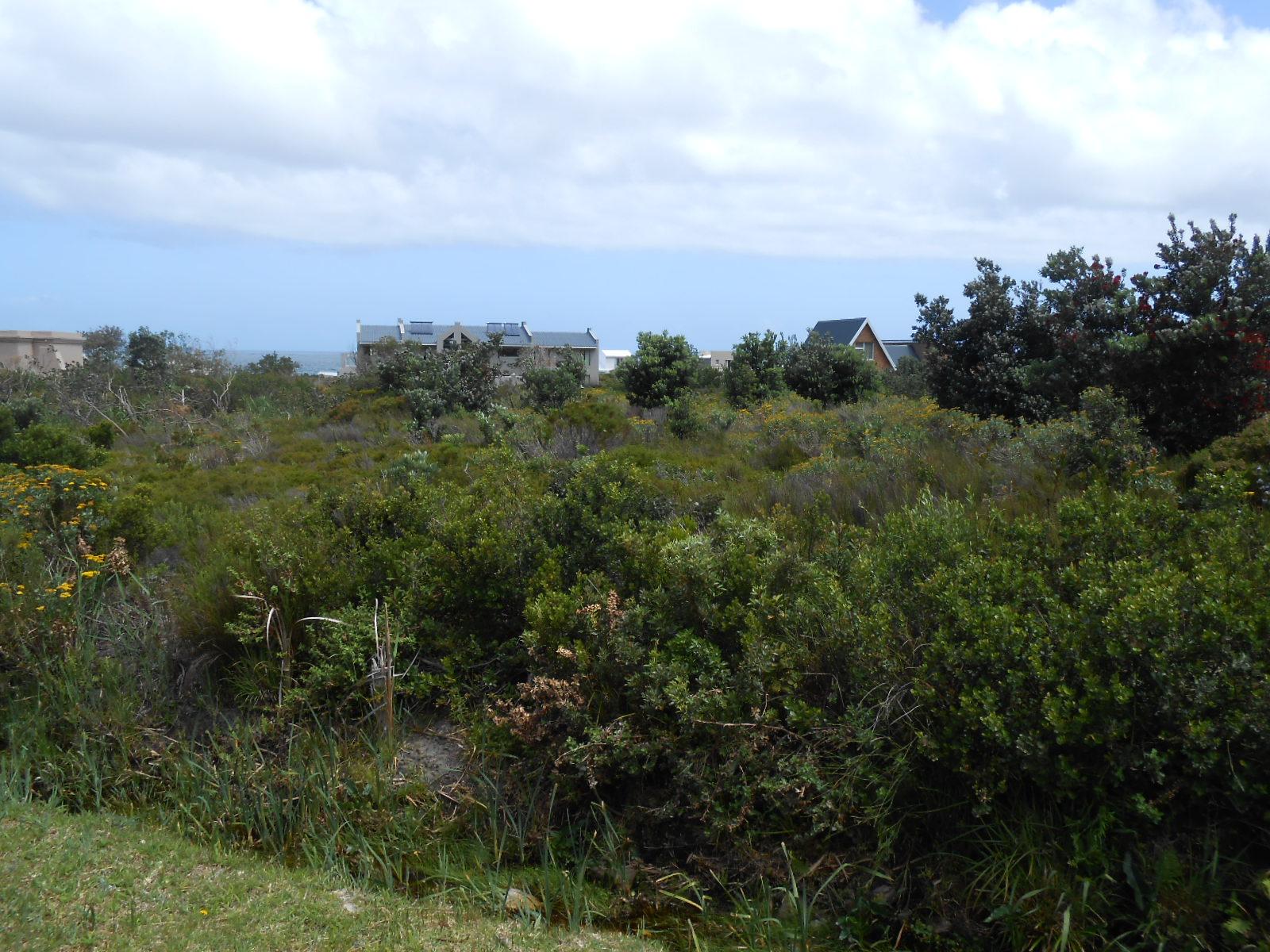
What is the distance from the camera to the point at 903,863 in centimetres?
402

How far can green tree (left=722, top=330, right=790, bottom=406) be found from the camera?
2238 centimetres

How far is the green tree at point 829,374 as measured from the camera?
76.0 ft

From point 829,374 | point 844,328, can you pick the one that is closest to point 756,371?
point 829,374

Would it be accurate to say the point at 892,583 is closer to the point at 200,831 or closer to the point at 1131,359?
the point at 200,831

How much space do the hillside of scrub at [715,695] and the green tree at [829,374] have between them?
14.7 meters

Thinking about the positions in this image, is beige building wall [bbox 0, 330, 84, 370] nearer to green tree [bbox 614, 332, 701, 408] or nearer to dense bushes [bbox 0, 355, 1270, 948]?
green tree [bbox 614, 332, 701, 408]

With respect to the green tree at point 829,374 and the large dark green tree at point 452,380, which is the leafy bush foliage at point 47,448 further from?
the green tree at point 829,374

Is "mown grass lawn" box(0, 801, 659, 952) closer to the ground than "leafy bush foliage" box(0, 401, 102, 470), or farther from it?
closer to the ground

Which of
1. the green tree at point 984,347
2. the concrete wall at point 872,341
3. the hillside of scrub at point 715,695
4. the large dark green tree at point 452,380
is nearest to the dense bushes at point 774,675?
the hillside of scrub at point 715,695

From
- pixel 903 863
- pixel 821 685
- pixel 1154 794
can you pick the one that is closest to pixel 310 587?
pixel 821 685

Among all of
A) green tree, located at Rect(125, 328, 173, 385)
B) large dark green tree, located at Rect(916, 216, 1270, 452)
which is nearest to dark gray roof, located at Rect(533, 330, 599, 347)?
green tree, located at Rect(125, 328, 173, 385)

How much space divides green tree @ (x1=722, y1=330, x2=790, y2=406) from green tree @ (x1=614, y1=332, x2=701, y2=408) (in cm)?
98

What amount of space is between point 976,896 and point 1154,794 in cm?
78

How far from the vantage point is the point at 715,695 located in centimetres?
455
